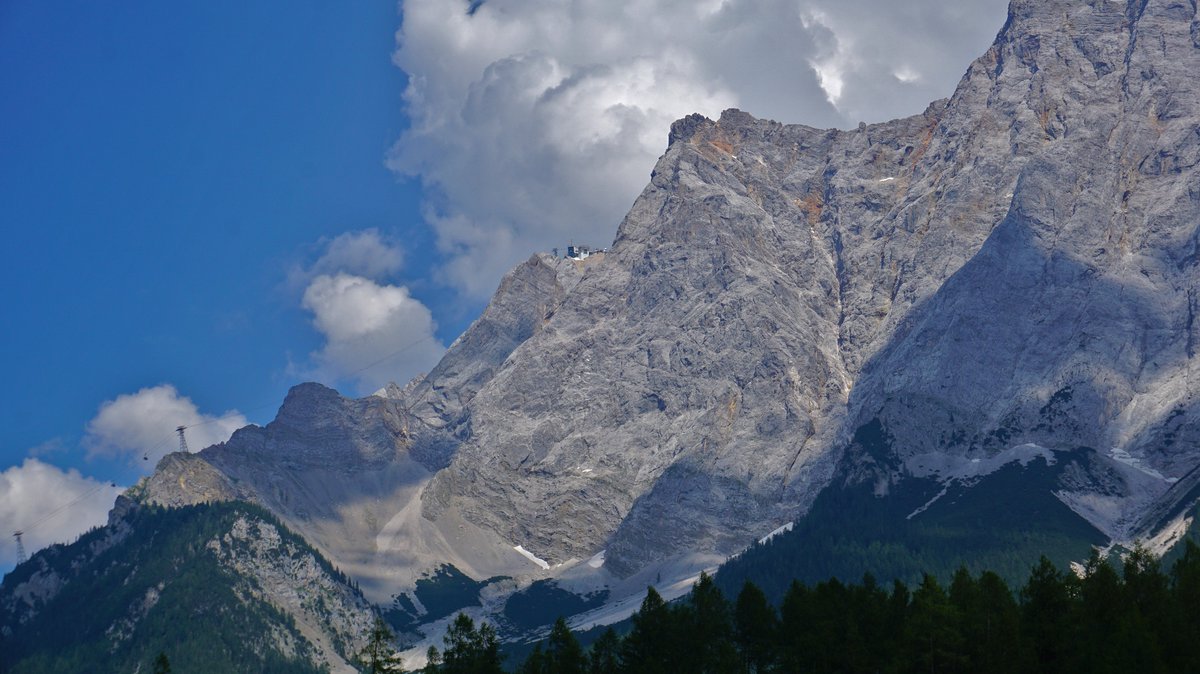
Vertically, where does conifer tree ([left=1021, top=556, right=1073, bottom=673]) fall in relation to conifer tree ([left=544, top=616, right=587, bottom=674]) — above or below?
below

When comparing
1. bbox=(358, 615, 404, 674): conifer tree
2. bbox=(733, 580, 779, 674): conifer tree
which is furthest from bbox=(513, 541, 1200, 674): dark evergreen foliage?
bbox=(358, 615, 404, 674): conifer tree

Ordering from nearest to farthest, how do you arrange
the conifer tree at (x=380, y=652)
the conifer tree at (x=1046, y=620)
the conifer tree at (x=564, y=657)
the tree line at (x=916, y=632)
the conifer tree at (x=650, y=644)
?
1. the tree line at (x=916, y=632)
2. the conifer tree at (x=1046, y=620)
3. the conifer tree at (x=380, y=652)
4. the conifer tree at (x=564, y=657)
5. the conifer tree at (x=650, y=644)

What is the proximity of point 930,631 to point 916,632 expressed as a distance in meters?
1.08

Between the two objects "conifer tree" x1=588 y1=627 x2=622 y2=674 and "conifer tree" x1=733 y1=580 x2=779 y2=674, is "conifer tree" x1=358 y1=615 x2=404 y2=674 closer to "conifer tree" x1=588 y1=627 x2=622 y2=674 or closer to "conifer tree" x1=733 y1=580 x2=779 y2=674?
"conifer tree" x1=588 y1=627 x2=622 y2=674

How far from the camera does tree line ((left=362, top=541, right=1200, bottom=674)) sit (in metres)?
111

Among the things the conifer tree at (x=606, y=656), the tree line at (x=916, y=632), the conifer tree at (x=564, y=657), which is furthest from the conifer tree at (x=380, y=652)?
the conifer tree at (x=606, y=656)

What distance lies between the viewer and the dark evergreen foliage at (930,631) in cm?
11106

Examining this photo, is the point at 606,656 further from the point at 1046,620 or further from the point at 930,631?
the point at 1046,620

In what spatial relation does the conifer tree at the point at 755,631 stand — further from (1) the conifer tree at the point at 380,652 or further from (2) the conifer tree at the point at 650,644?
(1) the conifer tree at the point at 380,652

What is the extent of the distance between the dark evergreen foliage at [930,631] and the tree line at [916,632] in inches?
4.4

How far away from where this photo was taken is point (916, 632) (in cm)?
11288

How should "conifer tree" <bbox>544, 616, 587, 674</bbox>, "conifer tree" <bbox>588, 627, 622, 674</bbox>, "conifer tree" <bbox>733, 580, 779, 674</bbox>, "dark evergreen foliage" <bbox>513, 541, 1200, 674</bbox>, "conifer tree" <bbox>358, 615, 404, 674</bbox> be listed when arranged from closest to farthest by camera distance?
"dark evergreen foliage" <bbox>513, 541, 1200, 674</bbox>, "conifer tree" <bbox>358, 615, 404, 674</bbox>, "conifer tree" <bbox>544, 616, 587, 674</bbox>, "conifer tree" <bbox>733, 580, 779, 674</bbox>, "conifer tree" <bbox>588, 627, 622, 674</bbox>

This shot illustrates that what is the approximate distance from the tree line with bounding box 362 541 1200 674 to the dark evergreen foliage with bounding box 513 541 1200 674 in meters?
0.11

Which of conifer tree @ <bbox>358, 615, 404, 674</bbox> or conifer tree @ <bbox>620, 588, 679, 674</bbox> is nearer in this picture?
conifer tree @ <bbox>358, 615, 404, 674</bbox>
